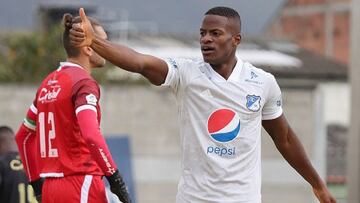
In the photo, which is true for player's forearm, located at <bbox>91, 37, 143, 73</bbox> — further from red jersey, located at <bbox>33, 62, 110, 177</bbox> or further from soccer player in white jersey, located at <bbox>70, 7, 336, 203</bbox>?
red jersey, located at <bbox>33, 62, 110, 177</bbox>

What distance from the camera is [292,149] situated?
708 cm

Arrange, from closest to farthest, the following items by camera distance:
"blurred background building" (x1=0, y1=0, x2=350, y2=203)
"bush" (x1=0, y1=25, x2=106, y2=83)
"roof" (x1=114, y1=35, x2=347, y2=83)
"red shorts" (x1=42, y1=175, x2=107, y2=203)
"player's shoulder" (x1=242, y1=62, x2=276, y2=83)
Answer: "player's shoulder" (x1=242, y1=62, x2=276, y2=83) → "red shorts" (x1=42, y1=175, x2=107, y2=203) → "blurred background building" (x1=0, y1=0, x2=350, y2=203) → "bush" (x1=0, y1=25, x2=106, y2=83) → "roof" (x1=114, y1=35, x2=347, y2=83)

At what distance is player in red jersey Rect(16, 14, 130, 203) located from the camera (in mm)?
6762

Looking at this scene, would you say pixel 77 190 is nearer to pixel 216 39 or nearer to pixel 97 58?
pixel 97 58

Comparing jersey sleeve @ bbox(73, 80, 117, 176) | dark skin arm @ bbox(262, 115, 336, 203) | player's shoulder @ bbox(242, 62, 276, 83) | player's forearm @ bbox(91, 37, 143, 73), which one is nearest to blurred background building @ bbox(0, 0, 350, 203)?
dark skin arm @ bbox(262, 115, 336, 203)

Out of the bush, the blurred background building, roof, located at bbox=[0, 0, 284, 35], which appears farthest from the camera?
roof, located at bbox=[0, 0, 284, 35]

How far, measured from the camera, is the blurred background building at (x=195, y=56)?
17.1m

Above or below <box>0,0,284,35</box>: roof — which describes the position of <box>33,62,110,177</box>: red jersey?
below

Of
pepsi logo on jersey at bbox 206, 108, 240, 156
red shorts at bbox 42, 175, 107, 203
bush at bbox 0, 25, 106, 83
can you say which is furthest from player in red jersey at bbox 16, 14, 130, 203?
bush at bbox 0, 25, 106, 83

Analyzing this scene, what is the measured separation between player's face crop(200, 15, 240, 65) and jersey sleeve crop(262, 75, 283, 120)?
1.25 feet

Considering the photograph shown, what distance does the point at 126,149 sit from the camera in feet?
53.5

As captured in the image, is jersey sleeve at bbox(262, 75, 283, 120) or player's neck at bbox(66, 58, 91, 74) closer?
jersey sleeve at bbox(262, 75, 283, 120)

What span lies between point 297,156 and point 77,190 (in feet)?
4.83

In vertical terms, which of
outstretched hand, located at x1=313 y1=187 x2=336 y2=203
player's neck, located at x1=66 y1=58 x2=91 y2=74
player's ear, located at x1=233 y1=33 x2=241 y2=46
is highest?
player's ear, located at x1=233 y1=33 x2=241 y2=46
